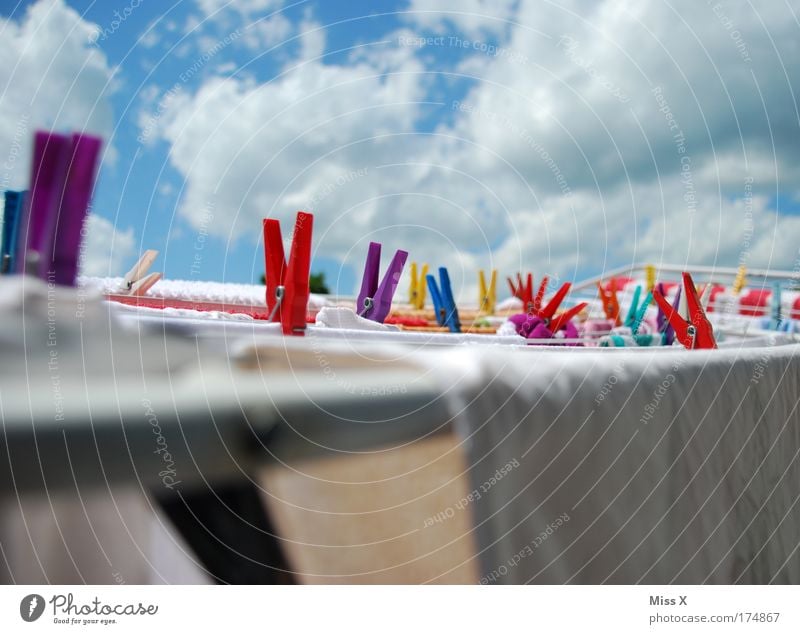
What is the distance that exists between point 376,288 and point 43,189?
2.02 feet

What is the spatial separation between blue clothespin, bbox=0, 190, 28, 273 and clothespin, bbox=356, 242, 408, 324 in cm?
53

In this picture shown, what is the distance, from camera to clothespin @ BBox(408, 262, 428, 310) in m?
2.65

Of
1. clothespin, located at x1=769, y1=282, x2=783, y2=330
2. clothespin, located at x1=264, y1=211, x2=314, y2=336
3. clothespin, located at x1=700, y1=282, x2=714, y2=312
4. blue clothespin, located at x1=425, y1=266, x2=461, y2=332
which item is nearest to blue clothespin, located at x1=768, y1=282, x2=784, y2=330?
clothespin, located at x1=769, y1=282, x2=783, y2=330

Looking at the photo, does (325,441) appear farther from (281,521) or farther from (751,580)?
(751,580)

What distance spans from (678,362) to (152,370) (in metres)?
0.57

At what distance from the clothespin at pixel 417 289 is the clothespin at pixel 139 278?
5.01 feet

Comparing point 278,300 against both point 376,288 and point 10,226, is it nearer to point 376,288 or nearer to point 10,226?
point 10,226

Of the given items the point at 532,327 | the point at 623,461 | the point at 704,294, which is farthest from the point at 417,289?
the point at 623,461

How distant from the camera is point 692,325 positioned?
3.07 ft

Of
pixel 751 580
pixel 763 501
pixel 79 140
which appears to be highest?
pixel 79 140

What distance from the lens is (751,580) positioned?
34.5 inches
